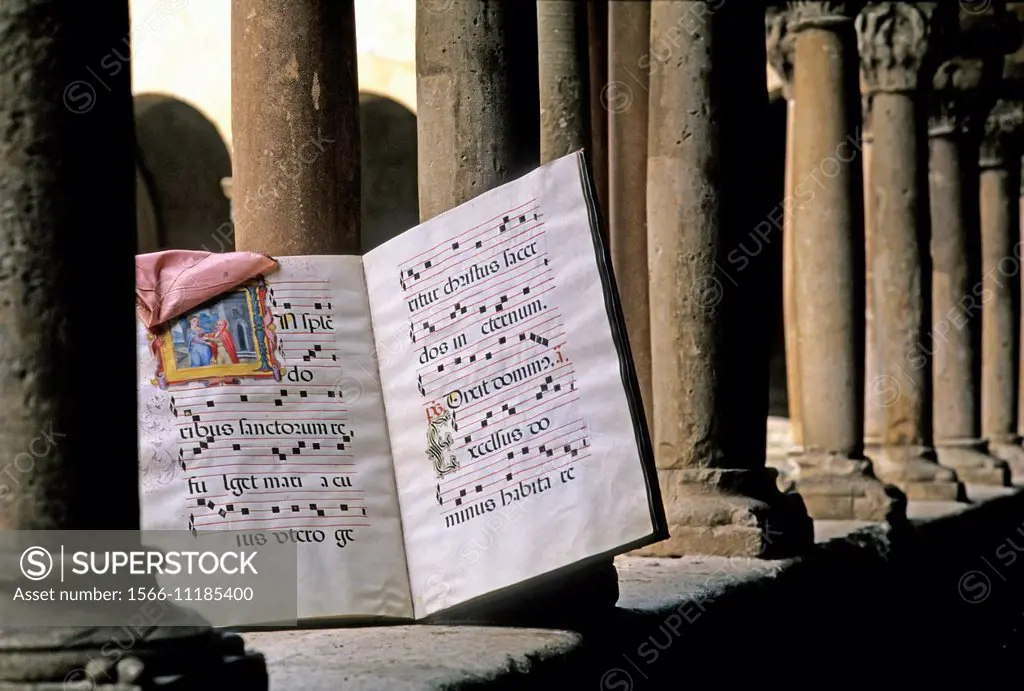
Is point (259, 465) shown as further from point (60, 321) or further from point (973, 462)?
point (973, 462)

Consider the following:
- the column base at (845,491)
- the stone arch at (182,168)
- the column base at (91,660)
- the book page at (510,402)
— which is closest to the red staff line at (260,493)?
the book page at (510,402)

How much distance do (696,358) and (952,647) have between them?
431 centimetres

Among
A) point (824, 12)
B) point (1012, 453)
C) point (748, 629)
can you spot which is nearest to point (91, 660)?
point (748, 629)

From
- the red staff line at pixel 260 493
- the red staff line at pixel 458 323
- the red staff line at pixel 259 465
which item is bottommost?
the red staff line at pixel 260 493

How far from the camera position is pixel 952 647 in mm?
9727

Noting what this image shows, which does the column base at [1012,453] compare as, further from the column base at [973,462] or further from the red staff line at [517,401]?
the red staff line at [517,401]

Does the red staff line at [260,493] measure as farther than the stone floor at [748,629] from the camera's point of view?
Yes

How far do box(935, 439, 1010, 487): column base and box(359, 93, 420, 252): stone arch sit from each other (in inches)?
171

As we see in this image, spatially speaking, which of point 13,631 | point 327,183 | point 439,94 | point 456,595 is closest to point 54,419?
point 13,631

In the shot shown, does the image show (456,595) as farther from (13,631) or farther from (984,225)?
(984,225)

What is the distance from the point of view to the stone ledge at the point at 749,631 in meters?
3.59

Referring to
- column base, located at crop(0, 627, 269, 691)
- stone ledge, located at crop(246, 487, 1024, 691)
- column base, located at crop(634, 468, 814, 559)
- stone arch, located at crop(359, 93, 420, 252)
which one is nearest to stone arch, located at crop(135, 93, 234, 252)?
stone arch, located at crop(359, 93, 420, 252)

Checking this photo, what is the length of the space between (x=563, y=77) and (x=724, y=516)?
8.84 feet

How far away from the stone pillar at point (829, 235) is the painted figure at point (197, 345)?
5.25 m
